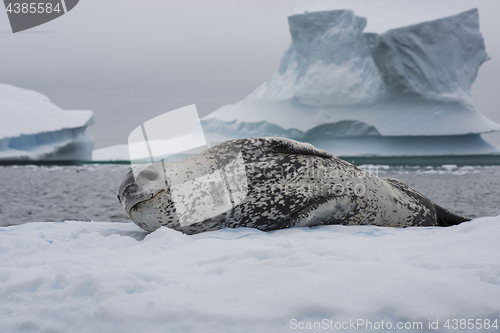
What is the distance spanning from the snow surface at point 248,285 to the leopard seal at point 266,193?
0.43m

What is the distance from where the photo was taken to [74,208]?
238 inches

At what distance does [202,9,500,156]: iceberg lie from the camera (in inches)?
571

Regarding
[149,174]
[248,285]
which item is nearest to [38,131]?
[149,174]

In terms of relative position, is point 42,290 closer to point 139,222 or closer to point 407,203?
point 139,222

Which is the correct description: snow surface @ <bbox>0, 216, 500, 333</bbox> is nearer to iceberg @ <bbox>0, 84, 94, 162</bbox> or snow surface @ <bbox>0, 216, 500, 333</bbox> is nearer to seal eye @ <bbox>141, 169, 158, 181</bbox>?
seal eye @ <bbox>141, 169, 158, 181</bbox>

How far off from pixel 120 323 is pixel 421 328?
75 centimetres

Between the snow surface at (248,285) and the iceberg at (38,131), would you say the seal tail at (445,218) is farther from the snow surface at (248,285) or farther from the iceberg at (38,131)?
the iceberg at (38,131)

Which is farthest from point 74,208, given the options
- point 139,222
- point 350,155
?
point 350,155

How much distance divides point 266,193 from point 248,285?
0.94 meters

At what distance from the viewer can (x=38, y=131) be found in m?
16.5

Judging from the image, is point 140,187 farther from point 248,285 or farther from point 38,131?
point 38,131

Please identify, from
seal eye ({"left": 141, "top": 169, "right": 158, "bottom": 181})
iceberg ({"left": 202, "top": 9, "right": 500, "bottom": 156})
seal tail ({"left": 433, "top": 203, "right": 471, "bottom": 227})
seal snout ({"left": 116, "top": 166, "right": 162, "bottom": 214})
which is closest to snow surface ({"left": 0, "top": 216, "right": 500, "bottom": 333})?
seal snout ({"left": 116, "top": 166, "right": 162, "bottom": 214})

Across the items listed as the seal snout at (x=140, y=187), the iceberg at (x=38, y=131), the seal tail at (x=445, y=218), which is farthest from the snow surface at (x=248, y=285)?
the iceberg at (x=38, y=131)

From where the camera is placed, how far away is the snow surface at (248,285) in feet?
3.05
